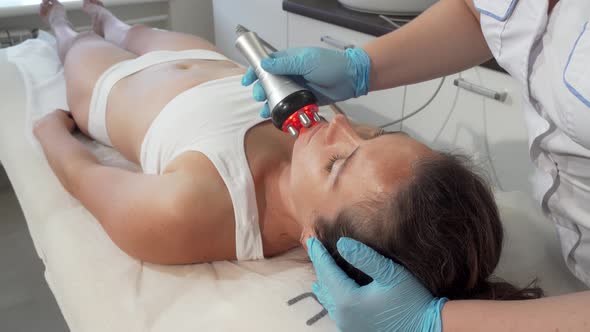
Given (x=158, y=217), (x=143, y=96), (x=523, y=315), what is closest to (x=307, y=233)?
(x=158, y=217)

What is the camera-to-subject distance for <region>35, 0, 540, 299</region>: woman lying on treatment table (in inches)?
30.4

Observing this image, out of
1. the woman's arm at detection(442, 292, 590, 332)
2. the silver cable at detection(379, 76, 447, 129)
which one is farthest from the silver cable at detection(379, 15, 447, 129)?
the woman's arm at detection(442, 292, 590, 332)

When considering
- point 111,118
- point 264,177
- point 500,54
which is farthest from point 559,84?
point 111,118

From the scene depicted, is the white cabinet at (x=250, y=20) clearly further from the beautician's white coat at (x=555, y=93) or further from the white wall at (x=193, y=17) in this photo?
the beautician's white coat at (x=555, y=93)

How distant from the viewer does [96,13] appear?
196 centimetres

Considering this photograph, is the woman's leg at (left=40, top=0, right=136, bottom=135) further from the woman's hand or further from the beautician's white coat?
the beautician's white coat

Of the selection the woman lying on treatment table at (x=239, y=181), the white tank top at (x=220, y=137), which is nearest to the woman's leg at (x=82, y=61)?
the woman lying on treatment table at (x=239, y=181)

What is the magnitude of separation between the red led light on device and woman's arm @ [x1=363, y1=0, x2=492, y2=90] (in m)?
0.25

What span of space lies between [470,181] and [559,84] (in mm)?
222

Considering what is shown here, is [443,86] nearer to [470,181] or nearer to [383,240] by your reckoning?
[470,181]

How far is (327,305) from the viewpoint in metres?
0.79

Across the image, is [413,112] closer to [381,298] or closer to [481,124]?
[481,124]

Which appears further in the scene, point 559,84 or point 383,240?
point 383,240

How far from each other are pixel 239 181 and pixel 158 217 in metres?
0.20
